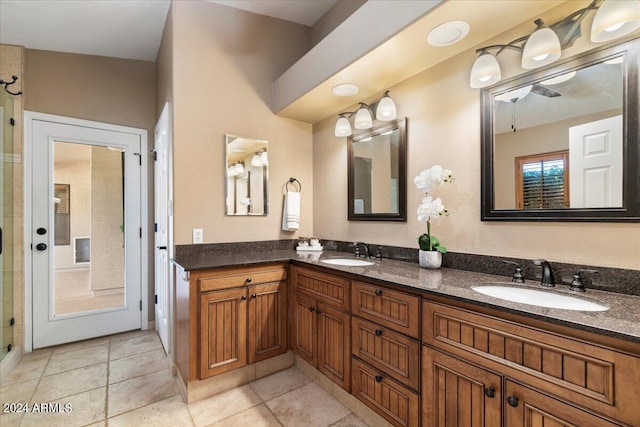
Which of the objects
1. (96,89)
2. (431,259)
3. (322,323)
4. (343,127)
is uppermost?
(96,89)

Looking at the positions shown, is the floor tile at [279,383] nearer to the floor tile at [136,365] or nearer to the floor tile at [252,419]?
the floor tile at [252,419]

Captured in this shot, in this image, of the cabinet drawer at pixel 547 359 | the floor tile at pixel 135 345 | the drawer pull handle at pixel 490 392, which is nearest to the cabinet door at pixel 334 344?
the cabinet drawer at pixel 547 359

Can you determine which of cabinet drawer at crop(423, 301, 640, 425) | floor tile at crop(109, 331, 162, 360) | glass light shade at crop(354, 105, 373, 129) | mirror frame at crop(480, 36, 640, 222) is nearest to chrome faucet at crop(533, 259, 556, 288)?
mirror frame at crop(480, 36, 640, 222)

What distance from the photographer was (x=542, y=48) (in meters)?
1.32

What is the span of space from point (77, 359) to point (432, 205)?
3.12 m

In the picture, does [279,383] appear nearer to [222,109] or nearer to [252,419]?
[252,419]

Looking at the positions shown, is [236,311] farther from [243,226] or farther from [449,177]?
[449,177]

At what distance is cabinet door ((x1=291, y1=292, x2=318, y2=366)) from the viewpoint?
2.07m

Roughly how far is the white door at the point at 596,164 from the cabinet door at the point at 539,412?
2.78 feet

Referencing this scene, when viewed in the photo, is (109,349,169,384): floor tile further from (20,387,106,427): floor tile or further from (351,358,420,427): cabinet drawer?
(351,358,420,427): cabinet drawer

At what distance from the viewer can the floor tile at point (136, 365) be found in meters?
2.26

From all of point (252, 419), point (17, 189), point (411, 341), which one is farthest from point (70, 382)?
point (411, 341)

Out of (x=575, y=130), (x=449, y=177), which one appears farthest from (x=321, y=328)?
(x=575, y=130)

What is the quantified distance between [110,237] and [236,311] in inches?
74.7
